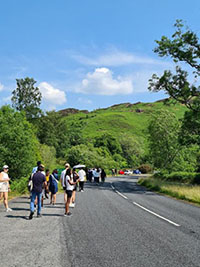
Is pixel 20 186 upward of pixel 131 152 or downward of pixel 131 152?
downward

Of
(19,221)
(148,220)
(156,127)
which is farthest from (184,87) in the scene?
(19,221)

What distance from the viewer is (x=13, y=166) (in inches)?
883

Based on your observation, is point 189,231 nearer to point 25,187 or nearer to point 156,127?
point 25,187

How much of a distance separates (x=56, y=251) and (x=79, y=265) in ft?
3.47

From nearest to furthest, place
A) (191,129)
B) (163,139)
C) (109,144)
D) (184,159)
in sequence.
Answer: (191,129) < (163,139) < (184,159) < (109,144)

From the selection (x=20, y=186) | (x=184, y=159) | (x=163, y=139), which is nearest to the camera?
(x=20, y=186)

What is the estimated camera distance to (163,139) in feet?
131

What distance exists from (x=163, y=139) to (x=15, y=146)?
23049 millimetres

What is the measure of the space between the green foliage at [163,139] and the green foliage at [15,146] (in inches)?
841

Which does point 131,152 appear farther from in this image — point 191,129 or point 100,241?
point 100,241

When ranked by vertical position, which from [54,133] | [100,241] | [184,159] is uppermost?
[54,133]

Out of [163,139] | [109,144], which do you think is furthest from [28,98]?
[109,144]

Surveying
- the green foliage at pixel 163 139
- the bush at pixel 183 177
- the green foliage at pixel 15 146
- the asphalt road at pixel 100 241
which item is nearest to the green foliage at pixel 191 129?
the bush at pixel 183 177

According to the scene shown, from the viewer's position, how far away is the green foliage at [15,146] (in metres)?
21.8
